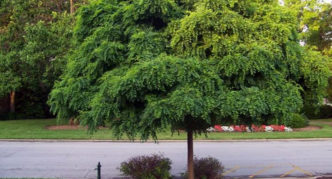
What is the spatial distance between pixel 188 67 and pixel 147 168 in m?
4.26

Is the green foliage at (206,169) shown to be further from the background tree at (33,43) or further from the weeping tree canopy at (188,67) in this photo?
the background tree at (33,43)

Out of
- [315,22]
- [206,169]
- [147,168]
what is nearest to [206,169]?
[206,169]

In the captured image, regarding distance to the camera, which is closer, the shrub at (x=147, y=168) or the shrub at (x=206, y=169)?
the shrub at (x=147, y=168)

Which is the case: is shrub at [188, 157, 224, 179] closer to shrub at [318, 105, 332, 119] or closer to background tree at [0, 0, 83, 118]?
background tree at [0, 0, 83, 118]

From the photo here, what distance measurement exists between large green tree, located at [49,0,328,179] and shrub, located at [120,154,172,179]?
2418 millimetres

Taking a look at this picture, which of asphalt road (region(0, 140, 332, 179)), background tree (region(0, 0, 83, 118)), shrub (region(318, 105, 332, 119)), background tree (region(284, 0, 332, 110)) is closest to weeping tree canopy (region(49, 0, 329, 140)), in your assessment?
asphalt road (region(0, 140, 332, 179))

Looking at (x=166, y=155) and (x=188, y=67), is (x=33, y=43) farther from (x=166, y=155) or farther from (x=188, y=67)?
(x=188, y=67)

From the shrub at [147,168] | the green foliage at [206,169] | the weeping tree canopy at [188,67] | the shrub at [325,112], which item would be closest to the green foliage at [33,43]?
the shrub at [147,168]

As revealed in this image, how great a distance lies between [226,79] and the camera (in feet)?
20.8

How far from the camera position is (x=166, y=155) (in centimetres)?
1468

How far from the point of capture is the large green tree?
5.84 metres

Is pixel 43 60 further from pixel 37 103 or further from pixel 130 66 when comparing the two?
pixel 130 66

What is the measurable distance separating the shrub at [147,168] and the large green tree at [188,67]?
2418mm

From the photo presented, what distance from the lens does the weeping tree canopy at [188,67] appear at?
19.2 feet
